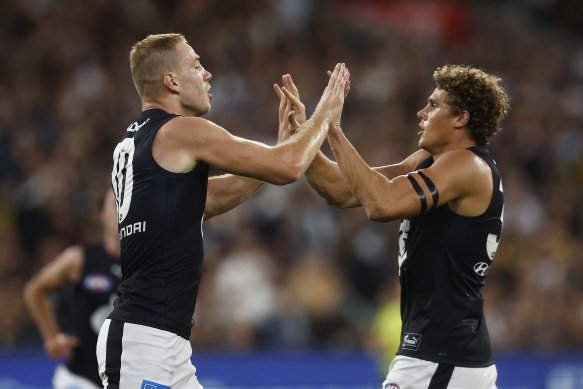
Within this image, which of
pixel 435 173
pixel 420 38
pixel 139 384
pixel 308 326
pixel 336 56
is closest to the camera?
pixel 139 384

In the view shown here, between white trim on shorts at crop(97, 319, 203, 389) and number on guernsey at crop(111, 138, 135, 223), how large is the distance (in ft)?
2.13

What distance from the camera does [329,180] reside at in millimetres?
5953

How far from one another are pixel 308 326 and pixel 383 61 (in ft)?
20.8

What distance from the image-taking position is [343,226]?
41.1 feet

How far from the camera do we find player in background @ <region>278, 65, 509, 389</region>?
505 cm

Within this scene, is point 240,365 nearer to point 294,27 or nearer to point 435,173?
point 435,173

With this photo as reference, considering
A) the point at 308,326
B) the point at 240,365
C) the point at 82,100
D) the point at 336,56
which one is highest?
the point at 336,56

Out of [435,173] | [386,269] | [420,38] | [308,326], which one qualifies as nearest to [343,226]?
[386,269]

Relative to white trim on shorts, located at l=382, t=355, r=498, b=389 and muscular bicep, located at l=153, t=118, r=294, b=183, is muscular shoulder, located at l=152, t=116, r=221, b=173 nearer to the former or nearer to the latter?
muscular bicep, located at l=153, t=118, r=294, b=183

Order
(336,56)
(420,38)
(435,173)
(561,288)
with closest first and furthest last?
(435,173) → (561,288) → (336,56) → (420,38)

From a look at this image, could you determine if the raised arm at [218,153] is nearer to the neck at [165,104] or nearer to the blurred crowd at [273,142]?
the neck at [165,104]

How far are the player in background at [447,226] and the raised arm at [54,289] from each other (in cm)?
334

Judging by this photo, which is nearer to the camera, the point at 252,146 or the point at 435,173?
the point at 252,146

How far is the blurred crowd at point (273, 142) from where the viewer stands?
1105 centimetres
